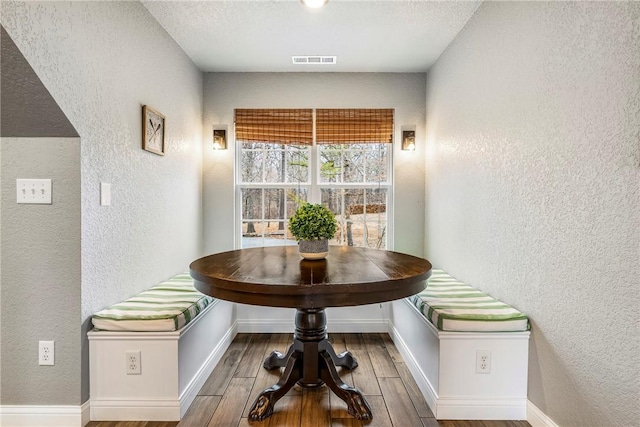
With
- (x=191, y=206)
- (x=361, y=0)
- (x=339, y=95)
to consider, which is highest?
(x=361, y=0)

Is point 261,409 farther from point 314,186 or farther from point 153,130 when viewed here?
point 314,186

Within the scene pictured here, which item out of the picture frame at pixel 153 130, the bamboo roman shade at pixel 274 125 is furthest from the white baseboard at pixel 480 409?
the bamboo roman shade at pixel 274 125

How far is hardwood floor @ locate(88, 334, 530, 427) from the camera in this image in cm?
186

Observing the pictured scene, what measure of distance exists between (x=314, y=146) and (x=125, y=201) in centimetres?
181

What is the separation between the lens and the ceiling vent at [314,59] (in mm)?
3025

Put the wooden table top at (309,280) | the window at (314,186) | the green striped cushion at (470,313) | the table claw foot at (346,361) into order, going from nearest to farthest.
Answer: the wooden table top at (309,280)
the green striped cushion at (470,313)
the table claw foot at (346,361)
the window at (314,186)

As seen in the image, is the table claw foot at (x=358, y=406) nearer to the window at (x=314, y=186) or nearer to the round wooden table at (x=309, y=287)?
the round wooden table at (x=309, y=287)

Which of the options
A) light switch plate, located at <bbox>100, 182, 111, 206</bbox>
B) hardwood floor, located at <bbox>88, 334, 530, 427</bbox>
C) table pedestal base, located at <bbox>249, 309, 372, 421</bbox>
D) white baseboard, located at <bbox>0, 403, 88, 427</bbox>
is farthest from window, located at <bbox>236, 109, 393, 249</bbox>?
white baseboard, located at <bbox>0, 403, 88, 427</bbox>

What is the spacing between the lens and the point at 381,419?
6.23 feet

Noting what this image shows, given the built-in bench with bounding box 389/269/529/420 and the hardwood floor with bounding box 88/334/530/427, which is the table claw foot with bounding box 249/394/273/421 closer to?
the hardwood floor with bounding box 88/334/530/427

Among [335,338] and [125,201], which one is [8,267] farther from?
[335,338]

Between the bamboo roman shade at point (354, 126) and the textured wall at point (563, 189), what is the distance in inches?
39.1

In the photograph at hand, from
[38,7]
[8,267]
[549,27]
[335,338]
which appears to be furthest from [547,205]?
[8,267]

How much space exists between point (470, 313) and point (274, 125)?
236cm
